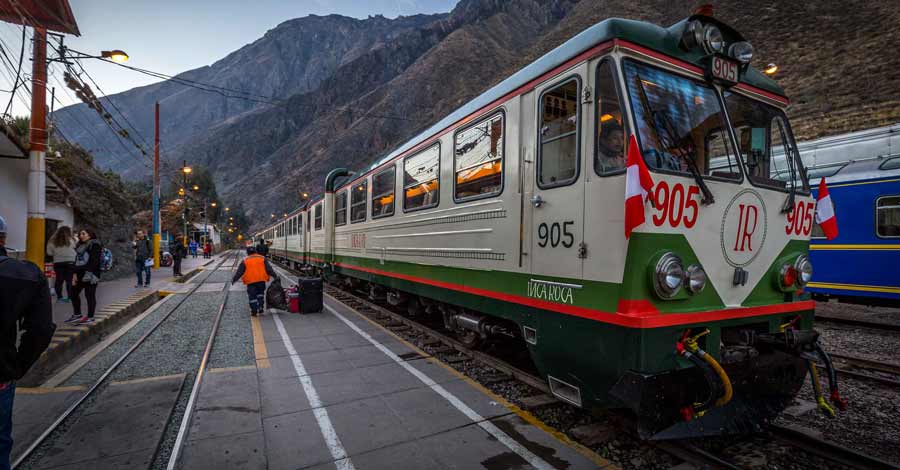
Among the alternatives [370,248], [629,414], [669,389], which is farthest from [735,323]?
[370,248]

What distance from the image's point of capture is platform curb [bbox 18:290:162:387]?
17.1 feet

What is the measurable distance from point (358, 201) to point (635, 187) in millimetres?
7655

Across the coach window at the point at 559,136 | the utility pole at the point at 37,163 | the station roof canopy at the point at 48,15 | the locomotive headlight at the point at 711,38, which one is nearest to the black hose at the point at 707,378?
the coach window at the point at 559,136

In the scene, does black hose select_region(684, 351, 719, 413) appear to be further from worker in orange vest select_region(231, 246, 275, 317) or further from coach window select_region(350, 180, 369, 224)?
worker in orange vest select_region(231, 246, 275, 317)

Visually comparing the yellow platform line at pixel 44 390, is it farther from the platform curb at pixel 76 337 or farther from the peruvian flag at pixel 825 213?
the peruvian flag at pixel 825 213

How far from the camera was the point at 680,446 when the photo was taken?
318cm

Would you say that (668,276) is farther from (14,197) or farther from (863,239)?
(14,197)

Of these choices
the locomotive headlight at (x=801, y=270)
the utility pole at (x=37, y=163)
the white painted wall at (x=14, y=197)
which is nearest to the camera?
the locomotive headlight at (x=801, y=270)

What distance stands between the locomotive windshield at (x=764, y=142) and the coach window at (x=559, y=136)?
1338mm

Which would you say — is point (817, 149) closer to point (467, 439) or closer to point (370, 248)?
point (370, 248)

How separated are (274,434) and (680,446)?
3312 millimetres

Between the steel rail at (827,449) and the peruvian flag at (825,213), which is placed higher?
the peruvian flag at (825,213)

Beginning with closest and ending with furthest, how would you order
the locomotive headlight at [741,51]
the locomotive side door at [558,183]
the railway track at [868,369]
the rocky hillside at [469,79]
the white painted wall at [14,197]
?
the locomotive side door at [558,183]
the locomotive headlight at [741,51]
the railway track at [868,369]
the white painted wall at [14,197]
the rocky hillside at [469,79]

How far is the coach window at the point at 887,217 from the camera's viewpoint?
8.33 m
